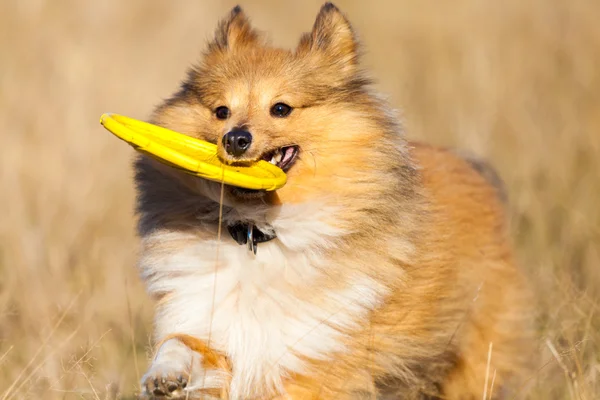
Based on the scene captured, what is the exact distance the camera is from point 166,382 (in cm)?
387

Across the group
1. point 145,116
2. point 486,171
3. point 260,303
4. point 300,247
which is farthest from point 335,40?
point 145,116

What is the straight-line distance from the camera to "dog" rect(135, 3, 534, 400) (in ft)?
13.7

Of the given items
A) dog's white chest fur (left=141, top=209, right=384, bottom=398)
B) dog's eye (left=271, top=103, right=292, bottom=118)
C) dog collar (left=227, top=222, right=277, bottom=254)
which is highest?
dog's eye (left=271, top=103, right=292, bottom=118)

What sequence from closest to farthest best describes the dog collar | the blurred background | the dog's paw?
the dog's paw
the dog collar
the blurred background

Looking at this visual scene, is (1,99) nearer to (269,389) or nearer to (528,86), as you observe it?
(528,86)

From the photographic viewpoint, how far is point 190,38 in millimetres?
12281

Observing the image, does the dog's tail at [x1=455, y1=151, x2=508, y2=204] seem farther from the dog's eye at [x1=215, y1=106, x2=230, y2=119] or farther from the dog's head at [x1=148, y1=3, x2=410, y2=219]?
the dog's eye at [x1=215, y1=106, x2=230, y2=119]

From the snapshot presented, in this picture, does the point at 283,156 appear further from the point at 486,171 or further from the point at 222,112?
the point at 486,171

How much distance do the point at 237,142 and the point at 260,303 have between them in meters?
0.76

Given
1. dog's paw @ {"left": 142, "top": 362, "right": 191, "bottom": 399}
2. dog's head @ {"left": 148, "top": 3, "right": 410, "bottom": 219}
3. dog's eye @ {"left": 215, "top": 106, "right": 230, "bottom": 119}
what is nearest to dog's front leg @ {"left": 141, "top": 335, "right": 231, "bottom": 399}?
dog's paw @ {"left": 142, "top": 362, "right": 191, "bottom": 399}

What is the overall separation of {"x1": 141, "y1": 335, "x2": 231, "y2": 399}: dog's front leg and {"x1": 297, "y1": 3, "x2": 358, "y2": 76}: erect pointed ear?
163 cm

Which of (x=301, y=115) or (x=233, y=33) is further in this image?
(x=233, y=33)

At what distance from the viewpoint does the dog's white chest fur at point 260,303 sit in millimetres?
4168

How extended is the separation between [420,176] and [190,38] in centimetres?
799
